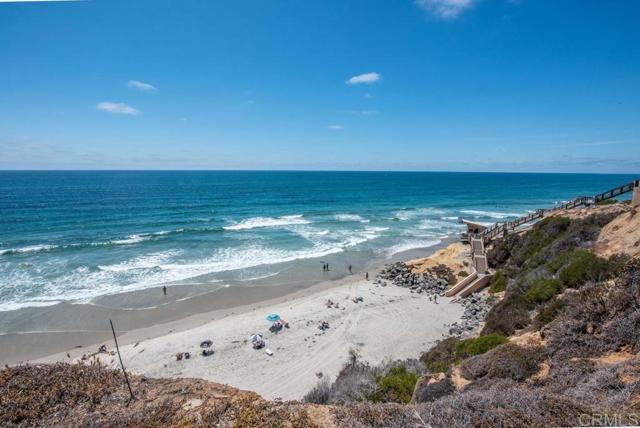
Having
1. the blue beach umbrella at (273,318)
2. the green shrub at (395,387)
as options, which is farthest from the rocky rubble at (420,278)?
the green shrub at (395,387)

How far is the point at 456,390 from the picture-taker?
21.0 feet

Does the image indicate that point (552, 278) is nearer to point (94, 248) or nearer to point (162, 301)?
point (162, 301)

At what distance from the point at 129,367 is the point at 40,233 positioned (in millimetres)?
33554

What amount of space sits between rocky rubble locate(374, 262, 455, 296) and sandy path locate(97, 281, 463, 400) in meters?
1.54

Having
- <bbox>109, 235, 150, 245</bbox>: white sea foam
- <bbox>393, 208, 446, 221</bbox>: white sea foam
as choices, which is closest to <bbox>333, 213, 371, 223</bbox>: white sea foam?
<bbox>393, 208, 446, 221</bbox>: white sea foam

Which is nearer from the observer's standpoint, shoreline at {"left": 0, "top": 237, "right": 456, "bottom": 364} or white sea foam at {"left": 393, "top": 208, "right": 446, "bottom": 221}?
shoreline at {"left": 0, "top": 237, "right": 456, "bottom": 364}

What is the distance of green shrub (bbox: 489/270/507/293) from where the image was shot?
60.1 feet

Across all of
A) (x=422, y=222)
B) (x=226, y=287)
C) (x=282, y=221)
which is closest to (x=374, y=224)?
(x=422, y=222)

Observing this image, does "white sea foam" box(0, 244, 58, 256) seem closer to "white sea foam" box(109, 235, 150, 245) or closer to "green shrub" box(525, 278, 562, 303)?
"white sea foam" box(109, 235, 150, 245)

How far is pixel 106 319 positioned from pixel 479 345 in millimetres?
20613

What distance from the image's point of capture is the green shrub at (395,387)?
730cm

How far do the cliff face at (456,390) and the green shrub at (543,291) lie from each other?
1.27 m

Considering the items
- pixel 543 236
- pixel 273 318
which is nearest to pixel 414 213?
pixel 543 236

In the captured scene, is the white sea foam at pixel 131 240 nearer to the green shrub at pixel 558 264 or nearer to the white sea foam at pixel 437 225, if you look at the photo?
the green shrub at pixel 558 264
